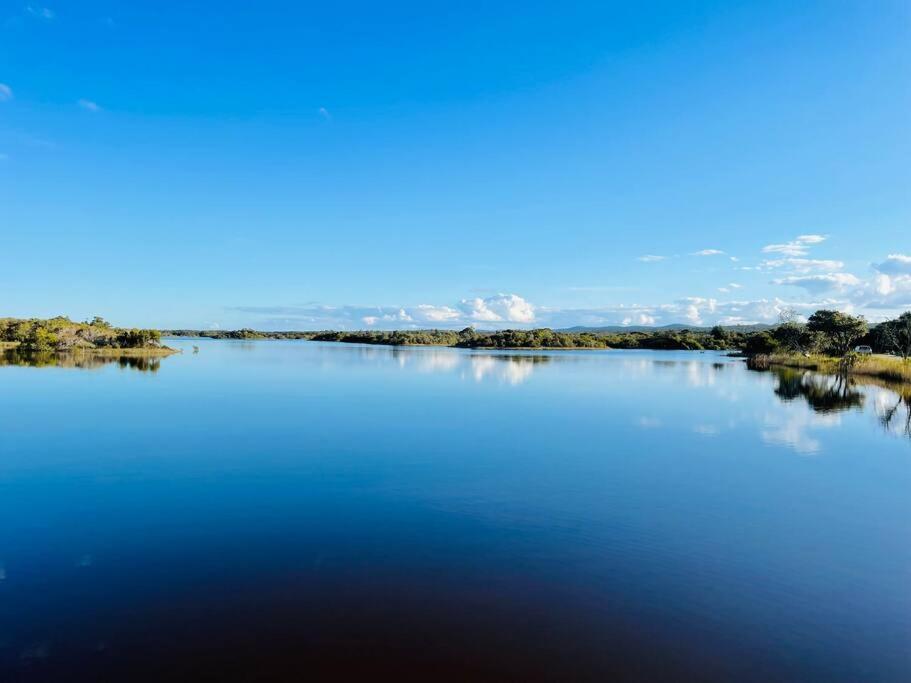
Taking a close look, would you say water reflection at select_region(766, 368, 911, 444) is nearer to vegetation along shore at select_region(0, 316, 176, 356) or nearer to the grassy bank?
the grassy bank

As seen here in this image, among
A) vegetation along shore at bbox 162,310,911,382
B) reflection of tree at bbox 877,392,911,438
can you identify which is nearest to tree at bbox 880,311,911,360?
vegetation along shore at bbox 162,310,911,382

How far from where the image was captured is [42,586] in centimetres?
707

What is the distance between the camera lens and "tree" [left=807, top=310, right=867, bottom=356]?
58428mm

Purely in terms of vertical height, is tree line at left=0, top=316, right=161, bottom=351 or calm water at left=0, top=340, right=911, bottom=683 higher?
tree line at left=0, top=316, right=161, bottom=351

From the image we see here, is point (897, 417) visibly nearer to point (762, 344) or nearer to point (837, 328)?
point (837, 328)

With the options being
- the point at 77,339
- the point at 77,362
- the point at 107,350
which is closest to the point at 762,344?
the point at 77,362

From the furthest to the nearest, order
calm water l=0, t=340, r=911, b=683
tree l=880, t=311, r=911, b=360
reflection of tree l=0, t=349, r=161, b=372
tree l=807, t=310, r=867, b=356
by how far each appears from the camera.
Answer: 1. tree l=880, t=311, r=911, b=360
2. tree l=807, t=310, r=867, b=356
3. reflection of tree l=0, t=349, r=161, b=372
4. calm water l=0, t=340, r=911, b=683

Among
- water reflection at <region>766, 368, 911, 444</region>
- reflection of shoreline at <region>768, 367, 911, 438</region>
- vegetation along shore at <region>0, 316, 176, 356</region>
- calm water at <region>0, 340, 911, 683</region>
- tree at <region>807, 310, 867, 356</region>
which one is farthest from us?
vegetation along shore at <region>0, 316, 176, 356</region>

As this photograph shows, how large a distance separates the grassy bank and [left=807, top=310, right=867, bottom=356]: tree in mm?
3115

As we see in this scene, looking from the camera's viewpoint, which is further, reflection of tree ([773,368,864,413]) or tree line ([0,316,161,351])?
tree line ([0,316,161,351])

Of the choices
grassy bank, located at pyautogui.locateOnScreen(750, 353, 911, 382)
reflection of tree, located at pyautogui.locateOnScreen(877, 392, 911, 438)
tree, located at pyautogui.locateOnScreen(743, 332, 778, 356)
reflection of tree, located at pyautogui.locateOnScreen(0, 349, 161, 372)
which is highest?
tree, located at pyautogui.locateOnScreen(743, 332, 778, 356)

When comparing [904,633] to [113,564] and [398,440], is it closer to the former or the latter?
[113,564]

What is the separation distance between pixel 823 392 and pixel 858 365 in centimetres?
2180

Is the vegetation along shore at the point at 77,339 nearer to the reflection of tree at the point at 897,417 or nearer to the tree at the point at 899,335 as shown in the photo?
the reflection of tree at the point at 897,417
